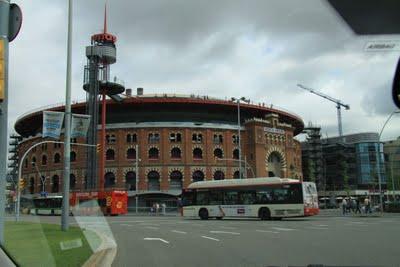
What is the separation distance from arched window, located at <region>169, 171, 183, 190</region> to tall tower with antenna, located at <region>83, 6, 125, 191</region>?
10.6 metres

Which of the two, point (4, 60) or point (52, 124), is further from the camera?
point (52, 124)

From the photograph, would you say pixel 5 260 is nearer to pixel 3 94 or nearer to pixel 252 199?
pixel 3 94

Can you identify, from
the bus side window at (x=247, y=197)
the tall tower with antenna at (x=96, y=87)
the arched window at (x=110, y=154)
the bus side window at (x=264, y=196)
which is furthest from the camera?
the arched window at (x=110, y=154)

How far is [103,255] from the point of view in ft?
40.7

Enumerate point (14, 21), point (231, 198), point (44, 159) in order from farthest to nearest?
point (44, 159) → point (231, 198) → point (14, 21)

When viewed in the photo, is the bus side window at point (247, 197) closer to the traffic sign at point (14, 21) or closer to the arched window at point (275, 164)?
the traffic sign at point (14, 21)

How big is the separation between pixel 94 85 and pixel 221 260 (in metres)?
65.8

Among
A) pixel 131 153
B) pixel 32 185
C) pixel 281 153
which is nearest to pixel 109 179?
pixel 131 153

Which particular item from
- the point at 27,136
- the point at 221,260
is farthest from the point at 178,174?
the point at 221,260

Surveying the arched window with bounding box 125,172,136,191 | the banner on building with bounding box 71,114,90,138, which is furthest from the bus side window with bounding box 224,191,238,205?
the arched window with bounding box 125,172,136,191

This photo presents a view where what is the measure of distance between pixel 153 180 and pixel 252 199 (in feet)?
143

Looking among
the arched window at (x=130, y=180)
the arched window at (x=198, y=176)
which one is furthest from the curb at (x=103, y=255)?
the arched window at (x=198, y=176)

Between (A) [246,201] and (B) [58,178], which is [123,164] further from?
(A) [246,201]

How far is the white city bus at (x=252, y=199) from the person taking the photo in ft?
109
